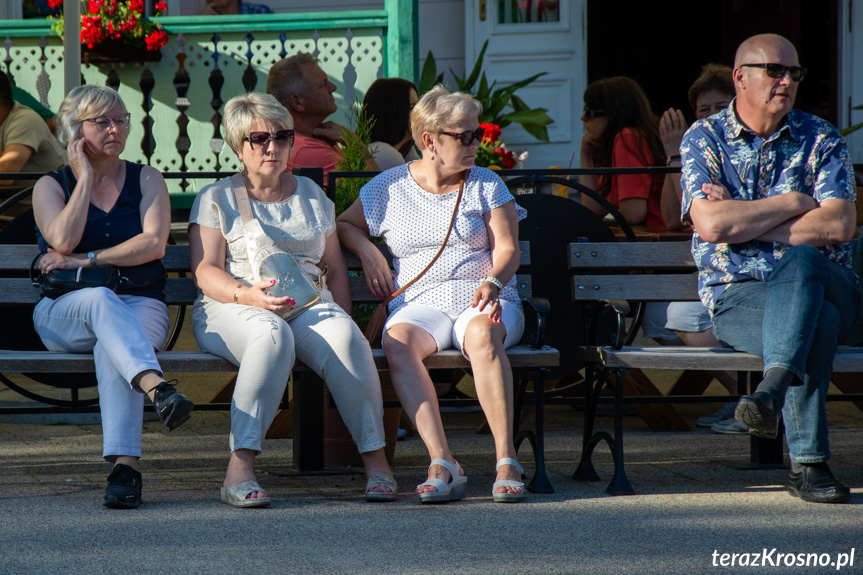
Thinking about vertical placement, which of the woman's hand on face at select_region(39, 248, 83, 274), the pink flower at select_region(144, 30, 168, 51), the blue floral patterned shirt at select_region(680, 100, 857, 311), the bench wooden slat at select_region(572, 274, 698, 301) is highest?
the pink flower at select_region(144, 30, 168, 51)

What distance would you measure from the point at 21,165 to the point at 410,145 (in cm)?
227

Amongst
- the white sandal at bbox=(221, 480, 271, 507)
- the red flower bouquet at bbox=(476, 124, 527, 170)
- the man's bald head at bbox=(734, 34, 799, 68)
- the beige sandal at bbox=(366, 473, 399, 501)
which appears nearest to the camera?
the white sandal at bbox=(221, 480, 271, 507)

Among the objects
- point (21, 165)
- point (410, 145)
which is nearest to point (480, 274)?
point (410, 145)

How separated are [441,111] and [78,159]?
4.50 ft

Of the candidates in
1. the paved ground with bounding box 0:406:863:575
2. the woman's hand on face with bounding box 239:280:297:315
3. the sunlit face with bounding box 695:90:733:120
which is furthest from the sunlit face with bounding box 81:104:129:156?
the sunlit face with bounding box 695:90:733:120

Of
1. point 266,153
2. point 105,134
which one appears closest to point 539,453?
point 266,153

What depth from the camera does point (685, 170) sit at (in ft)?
14.0

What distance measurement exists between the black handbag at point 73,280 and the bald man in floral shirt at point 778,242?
7.24ft

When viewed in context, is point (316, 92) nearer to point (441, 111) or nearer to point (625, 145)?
point (441, 111)

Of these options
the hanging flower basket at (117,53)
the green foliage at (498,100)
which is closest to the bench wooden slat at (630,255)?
the green foliage at (498,100)

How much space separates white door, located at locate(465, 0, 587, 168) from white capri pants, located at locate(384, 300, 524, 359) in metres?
4.73

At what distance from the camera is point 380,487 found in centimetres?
378

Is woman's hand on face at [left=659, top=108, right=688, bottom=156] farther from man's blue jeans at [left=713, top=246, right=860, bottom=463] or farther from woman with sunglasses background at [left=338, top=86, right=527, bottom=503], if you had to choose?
man's blue jeans at [left=713, top=246, right=860, bottom=463]

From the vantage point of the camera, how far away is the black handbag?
3.97 meters
